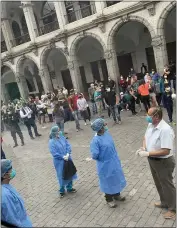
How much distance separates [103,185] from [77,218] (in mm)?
769

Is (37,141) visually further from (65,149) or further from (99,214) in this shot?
(99,214)

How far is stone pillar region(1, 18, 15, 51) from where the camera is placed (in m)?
21.2

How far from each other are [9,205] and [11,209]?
2.1 inches

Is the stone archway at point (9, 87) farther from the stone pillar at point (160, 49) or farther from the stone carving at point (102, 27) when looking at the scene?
the stone pillar at point (160, 49)

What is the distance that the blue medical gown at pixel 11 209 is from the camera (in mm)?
3197

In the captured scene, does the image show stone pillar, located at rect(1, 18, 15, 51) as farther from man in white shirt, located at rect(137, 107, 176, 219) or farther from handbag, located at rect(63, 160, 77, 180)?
man in white shirt, located at rect(137, 107, 176, 219)

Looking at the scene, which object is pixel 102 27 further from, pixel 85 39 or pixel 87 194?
pixel 87 194

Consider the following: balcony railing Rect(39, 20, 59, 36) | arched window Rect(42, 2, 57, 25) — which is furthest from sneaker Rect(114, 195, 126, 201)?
arched window Rect(42, 2, 57, 25)

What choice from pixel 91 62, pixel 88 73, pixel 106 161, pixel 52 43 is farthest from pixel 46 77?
pixel 106 161

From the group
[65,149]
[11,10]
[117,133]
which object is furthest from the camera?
[11,10]

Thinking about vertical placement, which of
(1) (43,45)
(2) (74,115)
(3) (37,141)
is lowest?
(3) (37,141)

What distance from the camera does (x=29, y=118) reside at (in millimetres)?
12188

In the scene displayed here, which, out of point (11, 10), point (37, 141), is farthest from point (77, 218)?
point (11, 10)

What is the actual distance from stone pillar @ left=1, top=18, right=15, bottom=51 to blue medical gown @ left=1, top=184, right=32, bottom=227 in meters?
20.0
